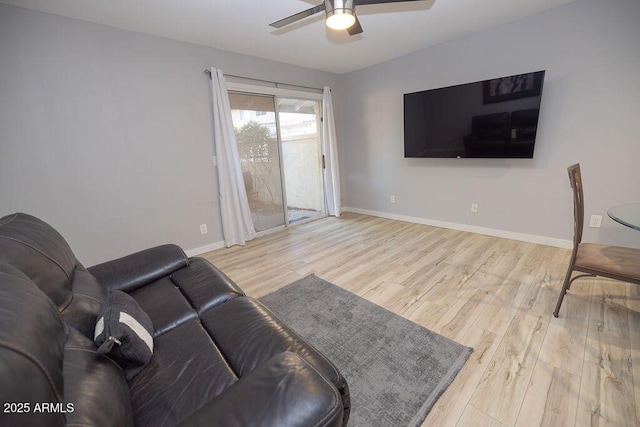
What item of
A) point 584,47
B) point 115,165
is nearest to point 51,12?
point 115,165

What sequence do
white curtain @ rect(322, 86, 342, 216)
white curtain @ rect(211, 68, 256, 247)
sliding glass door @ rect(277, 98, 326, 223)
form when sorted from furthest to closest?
white curtain @ rect(322, 86, 342, 216), sliding glass door @ rect(277, 98, 326, 223), white curtain @ rect(211, 68, 256, 247)

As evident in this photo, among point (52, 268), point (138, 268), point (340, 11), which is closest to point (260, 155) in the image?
point (340, 11)

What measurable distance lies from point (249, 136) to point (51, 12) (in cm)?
207

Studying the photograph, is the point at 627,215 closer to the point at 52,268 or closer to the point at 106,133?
the point at 52,268

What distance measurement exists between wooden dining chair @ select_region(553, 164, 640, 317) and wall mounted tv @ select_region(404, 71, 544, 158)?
1.38m

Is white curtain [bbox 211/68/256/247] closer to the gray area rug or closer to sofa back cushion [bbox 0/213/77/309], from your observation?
the gray area rug

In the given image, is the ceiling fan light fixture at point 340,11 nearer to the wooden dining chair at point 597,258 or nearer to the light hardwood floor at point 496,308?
the wooden dining chair at point 597,258

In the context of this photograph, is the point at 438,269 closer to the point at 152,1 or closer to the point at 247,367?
the point at 247,367

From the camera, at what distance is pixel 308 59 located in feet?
12.6

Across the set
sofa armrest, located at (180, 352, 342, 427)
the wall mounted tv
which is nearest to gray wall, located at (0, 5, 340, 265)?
the wall mounted tv

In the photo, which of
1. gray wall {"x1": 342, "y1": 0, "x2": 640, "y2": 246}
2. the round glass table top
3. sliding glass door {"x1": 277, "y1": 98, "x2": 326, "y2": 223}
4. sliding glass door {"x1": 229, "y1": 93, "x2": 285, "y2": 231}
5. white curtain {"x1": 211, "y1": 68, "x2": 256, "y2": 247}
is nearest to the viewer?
the round glass table top

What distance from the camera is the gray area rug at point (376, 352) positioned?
1.32 metres

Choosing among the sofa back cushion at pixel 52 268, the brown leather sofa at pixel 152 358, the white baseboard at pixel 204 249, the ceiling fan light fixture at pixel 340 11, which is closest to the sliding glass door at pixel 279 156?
the white baseboard at pixel 204 249

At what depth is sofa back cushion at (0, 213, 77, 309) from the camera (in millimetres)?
1069
